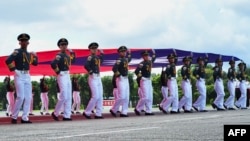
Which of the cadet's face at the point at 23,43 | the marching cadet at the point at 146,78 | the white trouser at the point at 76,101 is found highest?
the cadet's face at the point at 23,43

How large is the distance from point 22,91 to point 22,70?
1.72 ft

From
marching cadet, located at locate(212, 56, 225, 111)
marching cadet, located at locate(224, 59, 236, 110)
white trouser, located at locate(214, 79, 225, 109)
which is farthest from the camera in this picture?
marching cadet, located at locate(224, 59, 236, 110)

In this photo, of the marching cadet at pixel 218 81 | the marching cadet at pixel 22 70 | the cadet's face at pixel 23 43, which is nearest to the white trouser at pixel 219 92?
the marching cadet at pixel 218 81

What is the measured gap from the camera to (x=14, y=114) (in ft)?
41.9

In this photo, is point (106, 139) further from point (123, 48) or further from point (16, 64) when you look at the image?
point (123, 48)

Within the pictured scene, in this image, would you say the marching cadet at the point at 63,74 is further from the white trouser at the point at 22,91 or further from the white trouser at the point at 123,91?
the white trouser at the point at 123,91

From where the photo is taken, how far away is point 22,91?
12734 millimetres

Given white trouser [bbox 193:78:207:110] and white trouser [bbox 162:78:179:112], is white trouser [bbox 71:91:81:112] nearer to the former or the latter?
white trouser [bbox 162:78:179:112]

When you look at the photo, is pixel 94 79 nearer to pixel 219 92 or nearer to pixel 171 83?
pixel 171 83

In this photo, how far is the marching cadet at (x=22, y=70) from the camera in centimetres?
1253

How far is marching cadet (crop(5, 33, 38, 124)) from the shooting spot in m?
12.5

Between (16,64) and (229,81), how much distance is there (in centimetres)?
1134

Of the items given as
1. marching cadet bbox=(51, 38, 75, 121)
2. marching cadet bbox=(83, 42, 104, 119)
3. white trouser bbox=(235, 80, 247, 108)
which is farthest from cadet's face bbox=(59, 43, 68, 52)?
white trouser bbox=(235, 80, 247, 108)

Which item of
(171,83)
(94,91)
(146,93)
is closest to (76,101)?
(171,83)
